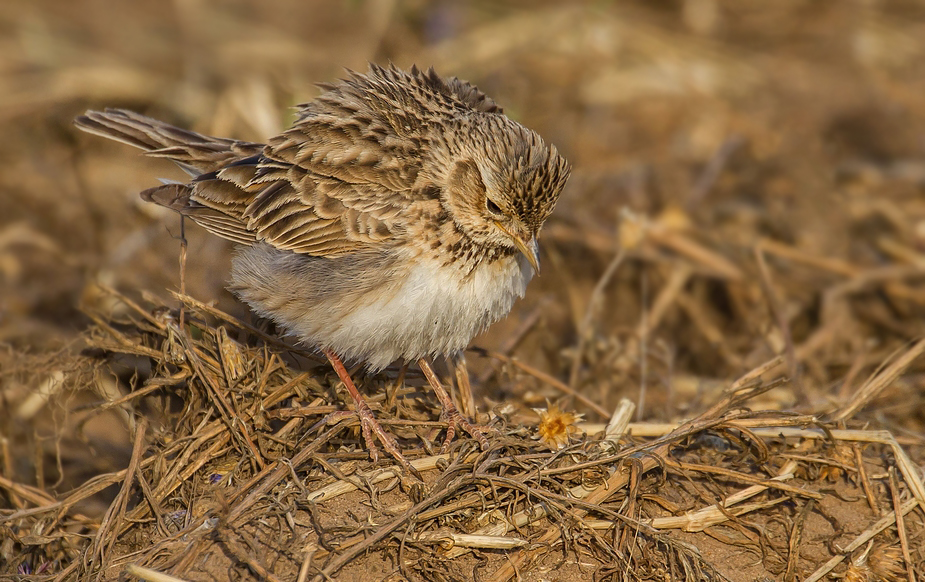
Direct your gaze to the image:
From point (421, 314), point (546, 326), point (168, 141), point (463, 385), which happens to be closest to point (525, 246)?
point (421, 314)

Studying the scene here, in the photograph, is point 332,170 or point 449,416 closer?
point 449,416

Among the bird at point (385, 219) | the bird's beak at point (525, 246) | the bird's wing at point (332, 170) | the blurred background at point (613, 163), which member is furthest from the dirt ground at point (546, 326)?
the bird's beak at point (525, 246)

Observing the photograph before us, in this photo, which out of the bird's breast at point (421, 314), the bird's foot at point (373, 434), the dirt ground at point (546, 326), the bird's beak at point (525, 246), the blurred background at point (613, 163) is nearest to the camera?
the dirt ground at point (546, 326)

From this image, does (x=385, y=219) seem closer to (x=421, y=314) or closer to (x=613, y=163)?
(x=421, y=314)

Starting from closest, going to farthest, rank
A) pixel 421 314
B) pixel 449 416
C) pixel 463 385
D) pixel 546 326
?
pixel 421 314, pixel 449 416, pixel 463 385, pixel 546 326

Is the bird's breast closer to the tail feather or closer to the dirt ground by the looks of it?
the dirt ground

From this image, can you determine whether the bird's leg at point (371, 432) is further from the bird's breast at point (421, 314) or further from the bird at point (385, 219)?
the bird's breast at point (421, 314)
